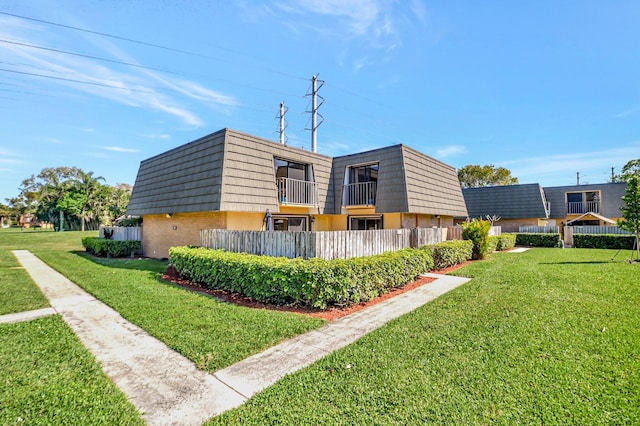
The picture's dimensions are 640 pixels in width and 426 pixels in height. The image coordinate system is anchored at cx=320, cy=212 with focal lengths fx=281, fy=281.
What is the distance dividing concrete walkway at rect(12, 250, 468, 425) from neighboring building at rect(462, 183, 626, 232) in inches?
954

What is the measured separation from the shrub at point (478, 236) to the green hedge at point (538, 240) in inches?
401

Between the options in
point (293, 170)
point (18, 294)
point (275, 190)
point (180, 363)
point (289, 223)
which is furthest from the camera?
point (293, 170)

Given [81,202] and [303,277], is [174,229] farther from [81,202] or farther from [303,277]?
[81,202]

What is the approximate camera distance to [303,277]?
6254 mm

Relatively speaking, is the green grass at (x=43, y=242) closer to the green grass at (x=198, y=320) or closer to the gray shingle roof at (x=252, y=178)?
the gray shingle roof at (x=252, y=178)

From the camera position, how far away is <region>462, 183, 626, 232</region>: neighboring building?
24.7 m

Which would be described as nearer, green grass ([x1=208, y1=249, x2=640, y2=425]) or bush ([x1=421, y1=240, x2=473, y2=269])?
green grass ([x1=208, y1=249, x2=640, y2=425])

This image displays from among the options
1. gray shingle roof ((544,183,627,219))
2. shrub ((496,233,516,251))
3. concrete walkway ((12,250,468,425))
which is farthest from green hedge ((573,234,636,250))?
concrete walkway ((12,250,468,425))

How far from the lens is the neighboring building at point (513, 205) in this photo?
24484mm

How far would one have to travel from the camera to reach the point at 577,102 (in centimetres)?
1780

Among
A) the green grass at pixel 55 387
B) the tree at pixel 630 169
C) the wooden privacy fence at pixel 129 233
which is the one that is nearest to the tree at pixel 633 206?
the green grass at pixel 55 387

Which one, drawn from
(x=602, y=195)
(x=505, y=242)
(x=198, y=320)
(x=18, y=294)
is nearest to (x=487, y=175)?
(x=602, y=195)

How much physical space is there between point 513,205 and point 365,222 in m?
17.9

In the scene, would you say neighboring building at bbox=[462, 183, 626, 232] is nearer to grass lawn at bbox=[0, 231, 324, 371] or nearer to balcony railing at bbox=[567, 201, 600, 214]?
balcony railing at bbox=[567, 201, 600, 214]
